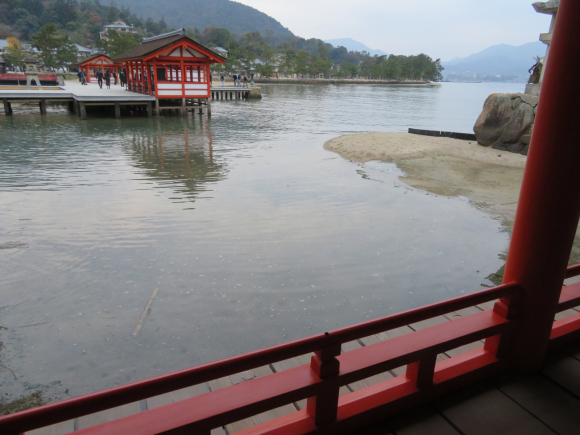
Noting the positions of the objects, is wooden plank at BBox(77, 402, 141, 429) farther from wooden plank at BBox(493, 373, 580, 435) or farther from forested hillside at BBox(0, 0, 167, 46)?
forested hillside at BBox(0, 0, 167, 46)

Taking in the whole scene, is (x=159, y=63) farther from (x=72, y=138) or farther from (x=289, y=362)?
(x=289, y=362)

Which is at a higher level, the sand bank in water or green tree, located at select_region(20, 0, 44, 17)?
green tree, located at select_region(20, 0, 44, 17)

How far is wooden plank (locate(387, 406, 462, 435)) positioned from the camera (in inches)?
85.2

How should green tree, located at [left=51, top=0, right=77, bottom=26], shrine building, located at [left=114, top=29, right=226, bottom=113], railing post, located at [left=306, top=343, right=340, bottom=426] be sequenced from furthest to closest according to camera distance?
green tree, located at [left=51, top=0, right=77, bottom=26] < shrine building, located at [left=114, top=29, right=226, bottom=113] < railing post, located at [left=306, top=343, right=340, bottom=426]

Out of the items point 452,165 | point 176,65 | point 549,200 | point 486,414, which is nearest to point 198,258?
point 486,414

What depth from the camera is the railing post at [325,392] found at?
190 centimetres

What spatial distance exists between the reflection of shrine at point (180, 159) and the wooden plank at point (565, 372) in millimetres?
7694

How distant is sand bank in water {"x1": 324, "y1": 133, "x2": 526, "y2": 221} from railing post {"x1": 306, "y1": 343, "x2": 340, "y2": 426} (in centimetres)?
782

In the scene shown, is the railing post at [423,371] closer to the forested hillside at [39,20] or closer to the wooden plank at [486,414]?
the wooden plank at [486,414]

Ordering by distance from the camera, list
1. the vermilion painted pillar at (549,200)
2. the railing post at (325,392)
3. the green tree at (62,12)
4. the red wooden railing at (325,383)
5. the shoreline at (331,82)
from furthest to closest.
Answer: the green tree at (62,12) → the shoreline at (331,82) → the vermilion painted pillar at (549,200) → the railing post at (325,392) → the red wooden railing at (325,383)

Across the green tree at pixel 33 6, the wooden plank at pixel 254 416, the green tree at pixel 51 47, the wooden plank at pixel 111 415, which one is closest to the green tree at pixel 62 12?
the green tree at pixel 33 6

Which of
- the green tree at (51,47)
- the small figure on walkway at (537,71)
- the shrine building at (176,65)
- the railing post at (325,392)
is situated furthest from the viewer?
the green tree at (51,47)

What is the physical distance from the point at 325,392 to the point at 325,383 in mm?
59

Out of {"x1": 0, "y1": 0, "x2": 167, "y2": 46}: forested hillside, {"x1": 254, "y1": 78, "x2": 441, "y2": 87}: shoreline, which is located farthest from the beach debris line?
{"x1": 0, "y1": 0, "x2": 167, "y2": 46}: forested hillside
